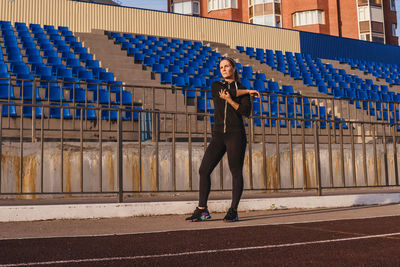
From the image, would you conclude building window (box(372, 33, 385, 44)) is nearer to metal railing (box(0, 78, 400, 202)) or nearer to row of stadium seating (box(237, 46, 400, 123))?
row of stadium seating (box(237, 46, 400, 123))

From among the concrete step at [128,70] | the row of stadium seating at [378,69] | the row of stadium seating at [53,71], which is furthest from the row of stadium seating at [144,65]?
the row of stadium seating at [378,69]

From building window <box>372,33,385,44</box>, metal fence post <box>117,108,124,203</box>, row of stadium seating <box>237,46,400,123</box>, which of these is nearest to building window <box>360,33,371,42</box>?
building window <box>372,33,385,44</box>

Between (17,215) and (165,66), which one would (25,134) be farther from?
(165,66)

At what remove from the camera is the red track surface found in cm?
318

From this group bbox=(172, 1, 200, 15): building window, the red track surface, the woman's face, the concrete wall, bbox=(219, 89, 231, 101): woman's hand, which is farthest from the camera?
bbox=(172, 1, 200, 15): building window

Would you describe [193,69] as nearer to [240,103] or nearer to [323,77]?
[323,77]

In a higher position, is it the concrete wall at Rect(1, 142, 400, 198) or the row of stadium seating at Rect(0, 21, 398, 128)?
the row of stadium seating at Rect(0, 21, 398, 128)

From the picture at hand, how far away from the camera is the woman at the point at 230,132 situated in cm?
531

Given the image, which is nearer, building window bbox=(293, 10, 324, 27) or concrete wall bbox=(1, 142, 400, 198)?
concrete wall bbox=(1, 142, 400, 198)

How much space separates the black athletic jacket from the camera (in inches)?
210

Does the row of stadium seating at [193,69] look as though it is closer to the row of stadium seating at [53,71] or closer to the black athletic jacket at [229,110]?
the row of stadium seating at [53,71]

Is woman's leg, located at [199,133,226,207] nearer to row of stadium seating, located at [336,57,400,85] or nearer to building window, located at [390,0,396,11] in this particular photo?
row of stadium seating, located at [336,57,400,85]

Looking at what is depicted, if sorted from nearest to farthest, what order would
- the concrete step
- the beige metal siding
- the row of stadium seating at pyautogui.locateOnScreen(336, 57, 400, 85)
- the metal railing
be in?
the metal railing < the concrete step < the beige metal siding < the row of stadium seating at pyautogui.locateOnScreen(336, 57, 400, 85)

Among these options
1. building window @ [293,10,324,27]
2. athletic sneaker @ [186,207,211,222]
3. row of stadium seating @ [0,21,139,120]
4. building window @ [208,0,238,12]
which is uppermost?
building window @ [208,0,238,12]
